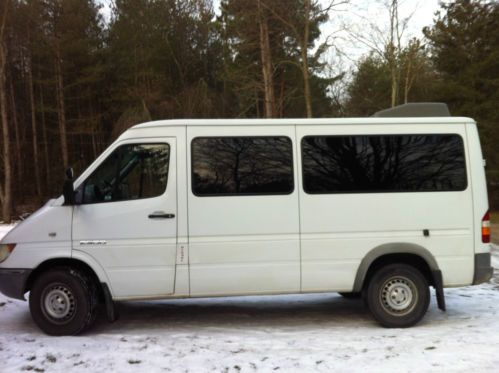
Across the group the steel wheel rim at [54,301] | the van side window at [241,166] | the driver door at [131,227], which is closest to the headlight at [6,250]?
the steel wheel rim at [54,301]

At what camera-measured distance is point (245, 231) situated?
5.71 m

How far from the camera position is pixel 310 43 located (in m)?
24.4

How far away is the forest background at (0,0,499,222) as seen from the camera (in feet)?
75.5

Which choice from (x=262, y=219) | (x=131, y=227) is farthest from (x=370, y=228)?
(x=131, y=227)

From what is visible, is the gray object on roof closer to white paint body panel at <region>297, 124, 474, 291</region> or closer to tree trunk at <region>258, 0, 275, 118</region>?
white paint body panel at <region>297, 124, 474, 291</region>

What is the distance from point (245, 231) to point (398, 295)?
2.02 m

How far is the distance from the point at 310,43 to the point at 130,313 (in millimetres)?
20294

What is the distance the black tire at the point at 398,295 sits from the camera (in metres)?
5.90

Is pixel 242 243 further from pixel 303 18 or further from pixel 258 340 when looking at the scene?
pixel 303 18

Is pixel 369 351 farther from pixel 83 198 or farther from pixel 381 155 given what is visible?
pixel 83 198

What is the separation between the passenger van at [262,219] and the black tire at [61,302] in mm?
14

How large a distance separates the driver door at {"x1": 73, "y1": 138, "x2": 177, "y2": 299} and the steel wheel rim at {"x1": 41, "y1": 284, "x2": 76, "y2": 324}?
0.50 meters

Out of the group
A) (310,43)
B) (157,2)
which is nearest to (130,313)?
(310,43)

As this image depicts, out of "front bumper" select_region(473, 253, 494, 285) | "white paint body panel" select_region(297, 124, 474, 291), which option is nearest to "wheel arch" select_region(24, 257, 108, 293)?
"white paint body panel" select_region(297, 124, 474, 291)
